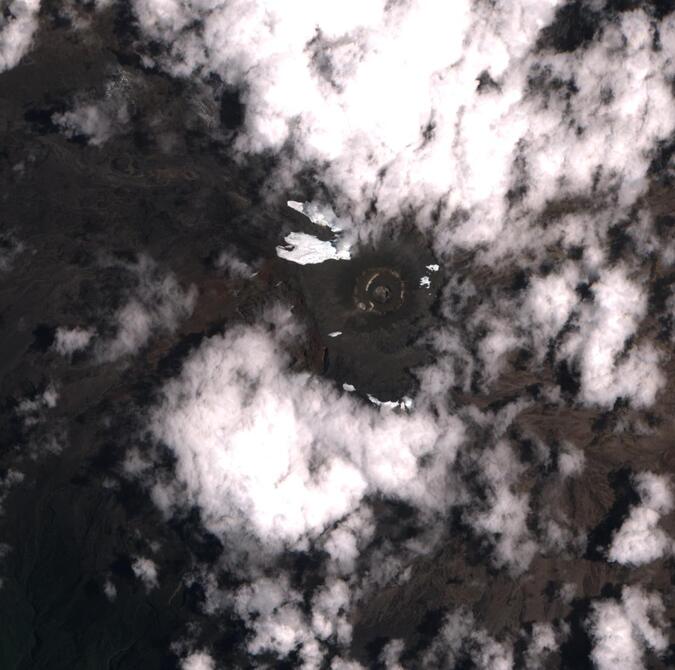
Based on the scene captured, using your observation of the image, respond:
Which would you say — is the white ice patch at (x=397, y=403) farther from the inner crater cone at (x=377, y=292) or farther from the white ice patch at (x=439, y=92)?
the white ice patch at (x=439, y=92)

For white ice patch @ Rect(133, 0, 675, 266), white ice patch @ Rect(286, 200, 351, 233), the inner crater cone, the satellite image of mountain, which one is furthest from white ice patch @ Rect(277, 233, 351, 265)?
white ice patch @ Rect(133, 0, 675, 266)

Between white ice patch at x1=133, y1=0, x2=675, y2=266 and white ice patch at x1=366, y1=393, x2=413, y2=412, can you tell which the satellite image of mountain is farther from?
white ice patch at x1=366, y1=393, x2=413, y2=412

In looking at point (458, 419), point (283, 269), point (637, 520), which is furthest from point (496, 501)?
point (283, 269)

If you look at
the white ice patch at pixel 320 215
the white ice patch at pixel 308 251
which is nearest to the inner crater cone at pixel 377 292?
the white ice patch at pixel 308 251

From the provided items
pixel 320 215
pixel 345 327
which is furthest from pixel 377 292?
pixel 320 215

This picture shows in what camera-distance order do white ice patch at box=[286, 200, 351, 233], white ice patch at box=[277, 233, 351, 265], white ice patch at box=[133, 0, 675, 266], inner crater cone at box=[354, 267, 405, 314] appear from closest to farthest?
white ice patch at box=[133, 0, 675, 266] < white ice patch at box=[286, 200, 351, 233] < white ice patch at box=[277, 233, 351, 265] < inner crater cone at box=[354, 267, 405, 314]

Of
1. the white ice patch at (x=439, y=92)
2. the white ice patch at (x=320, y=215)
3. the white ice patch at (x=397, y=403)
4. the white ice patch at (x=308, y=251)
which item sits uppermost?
the white ice patch at (x=439, y=92)
